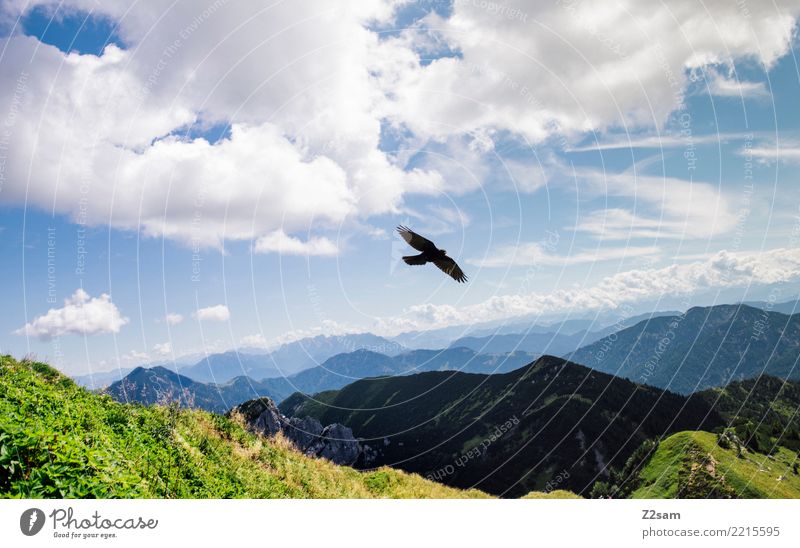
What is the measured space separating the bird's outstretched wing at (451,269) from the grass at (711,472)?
69.1 metres

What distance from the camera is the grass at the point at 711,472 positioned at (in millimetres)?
74000

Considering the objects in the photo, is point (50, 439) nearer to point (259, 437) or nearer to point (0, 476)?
point (0, 476)

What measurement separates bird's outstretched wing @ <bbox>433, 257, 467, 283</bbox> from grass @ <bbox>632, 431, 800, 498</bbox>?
69.1 m
